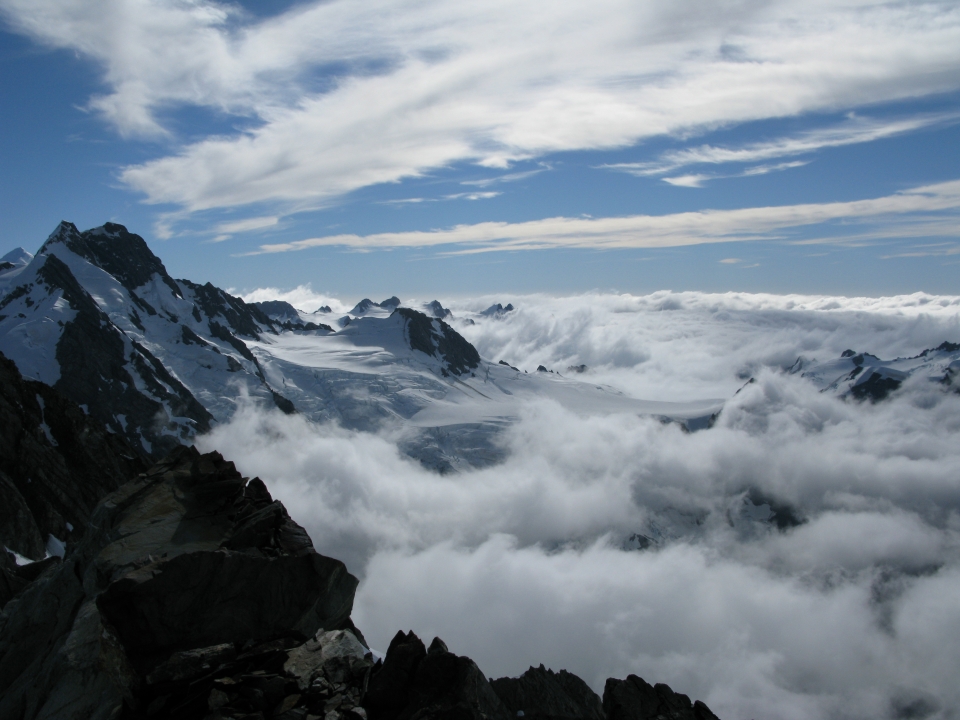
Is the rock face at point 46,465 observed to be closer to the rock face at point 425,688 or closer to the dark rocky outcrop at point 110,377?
the rock face at point 425,688

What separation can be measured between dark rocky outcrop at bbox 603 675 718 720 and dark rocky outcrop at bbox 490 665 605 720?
5.80 ft

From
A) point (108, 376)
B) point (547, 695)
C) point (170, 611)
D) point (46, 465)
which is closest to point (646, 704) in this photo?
point (547, 695)

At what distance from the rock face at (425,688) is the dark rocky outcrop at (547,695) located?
29.0 ft

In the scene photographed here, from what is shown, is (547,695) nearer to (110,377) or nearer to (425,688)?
(425,688)

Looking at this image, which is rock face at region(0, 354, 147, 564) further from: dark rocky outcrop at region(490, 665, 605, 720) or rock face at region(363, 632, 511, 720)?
rock face at region(363, 632, 511, 720)

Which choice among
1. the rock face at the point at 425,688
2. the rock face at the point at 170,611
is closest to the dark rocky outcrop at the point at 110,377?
the rock face at the point at 170,611

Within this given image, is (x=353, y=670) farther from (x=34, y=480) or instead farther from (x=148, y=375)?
(x=148, y=375)

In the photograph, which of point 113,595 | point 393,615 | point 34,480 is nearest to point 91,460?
point 34,480

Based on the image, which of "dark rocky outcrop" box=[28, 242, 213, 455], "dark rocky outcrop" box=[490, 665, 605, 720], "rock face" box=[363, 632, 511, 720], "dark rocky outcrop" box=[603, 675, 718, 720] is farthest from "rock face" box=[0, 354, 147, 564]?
"dark rocky outcrop" box=[28, 242, 213, 455]

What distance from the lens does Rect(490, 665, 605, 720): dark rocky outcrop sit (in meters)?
24.5

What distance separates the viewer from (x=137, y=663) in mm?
15734

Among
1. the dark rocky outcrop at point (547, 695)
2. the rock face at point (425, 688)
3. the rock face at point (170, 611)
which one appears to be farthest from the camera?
the dark rocky outcrop at point (547, 695)

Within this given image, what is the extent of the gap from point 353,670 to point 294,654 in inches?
62.8

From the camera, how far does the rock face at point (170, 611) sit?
1403 centimetres
